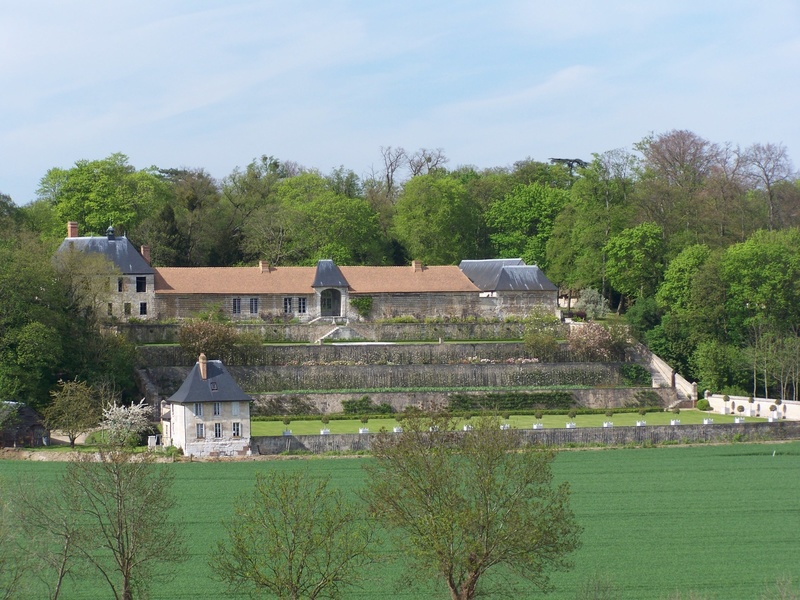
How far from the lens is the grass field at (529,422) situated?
46037 mm

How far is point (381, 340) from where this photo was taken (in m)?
59.3

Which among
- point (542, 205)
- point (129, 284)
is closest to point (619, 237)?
point (542, 205)

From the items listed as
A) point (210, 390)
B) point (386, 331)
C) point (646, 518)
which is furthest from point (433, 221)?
point (646, 518)

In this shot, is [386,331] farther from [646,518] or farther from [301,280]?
[646,518]

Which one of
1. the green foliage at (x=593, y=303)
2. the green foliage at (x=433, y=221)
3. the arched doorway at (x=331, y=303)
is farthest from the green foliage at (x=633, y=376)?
the green foliage at (x=433, y=221)

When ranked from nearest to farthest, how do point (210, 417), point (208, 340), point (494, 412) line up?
point (210, 417)
point (494, 412)
point (208, 340)

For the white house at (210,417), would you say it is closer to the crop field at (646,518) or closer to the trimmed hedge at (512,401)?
the crop field at (646,518)

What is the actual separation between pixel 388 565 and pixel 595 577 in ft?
14.4

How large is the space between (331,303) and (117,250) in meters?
10.3

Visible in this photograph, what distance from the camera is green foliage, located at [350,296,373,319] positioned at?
6262 centimetres

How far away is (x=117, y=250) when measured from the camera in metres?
60.7

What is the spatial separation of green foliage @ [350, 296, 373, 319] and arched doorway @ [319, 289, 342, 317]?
76cm

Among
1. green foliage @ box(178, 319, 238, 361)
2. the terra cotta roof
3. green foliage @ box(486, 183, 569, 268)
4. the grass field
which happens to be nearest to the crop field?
the grass field

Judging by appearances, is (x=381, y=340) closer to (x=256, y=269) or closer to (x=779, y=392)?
(x=256, y=269)
